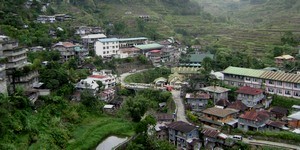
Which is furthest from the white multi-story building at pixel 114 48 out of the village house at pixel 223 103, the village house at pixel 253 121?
the village house at pixel 253 121

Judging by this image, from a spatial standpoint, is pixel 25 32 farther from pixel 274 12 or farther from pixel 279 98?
pixel 274 12

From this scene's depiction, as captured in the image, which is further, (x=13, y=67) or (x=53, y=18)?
(x=53, y=18)

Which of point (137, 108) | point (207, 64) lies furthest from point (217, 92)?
point (207, 64)

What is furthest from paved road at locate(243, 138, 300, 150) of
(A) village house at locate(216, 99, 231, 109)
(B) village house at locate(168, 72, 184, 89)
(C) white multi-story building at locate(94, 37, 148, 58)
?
(C) white multi-story building at locate(94, 37, 148, 58)

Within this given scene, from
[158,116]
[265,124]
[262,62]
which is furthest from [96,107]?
[262,62]

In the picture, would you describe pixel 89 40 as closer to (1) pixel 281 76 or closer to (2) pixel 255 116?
(1) pixel 281 76

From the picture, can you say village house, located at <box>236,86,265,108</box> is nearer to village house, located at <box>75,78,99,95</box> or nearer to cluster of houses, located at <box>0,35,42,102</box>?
village house, located at <box>75,78,99,95</box>
